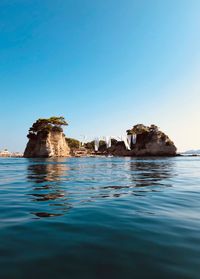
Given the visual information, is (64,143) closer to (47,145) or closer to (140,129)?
(47,145)

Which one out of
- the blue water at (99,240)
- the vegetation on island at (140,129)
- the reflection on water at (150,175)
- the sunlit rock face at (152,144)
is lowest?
the reflection on water at (150,175)

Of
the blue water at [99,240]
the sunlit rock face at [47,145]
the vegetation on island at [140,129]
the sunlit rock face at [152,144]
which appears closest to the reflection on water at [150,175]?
the blue water at [99,240]

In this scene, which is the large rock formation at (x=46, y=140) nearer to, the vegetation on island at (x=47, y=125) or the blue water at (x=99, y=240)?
the vegetation on island at (x=47, y=125)

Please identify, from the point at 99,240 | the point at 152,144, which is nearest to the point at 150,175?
the point at 99,240

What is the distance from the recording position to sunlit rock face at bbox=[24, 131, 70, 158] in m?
81.5

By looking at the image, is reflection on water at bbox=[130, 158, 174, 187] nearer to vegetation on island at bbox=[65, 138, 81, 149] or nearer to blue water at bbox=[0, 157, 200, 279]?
blue water at bbox=[0, 157, 200, 279]

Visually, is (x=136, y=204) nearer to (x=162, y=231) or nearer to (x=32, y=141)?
(x=162, y=231)

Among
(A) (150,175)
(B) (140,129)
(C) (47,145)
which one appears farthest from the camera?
(B) (140,129)

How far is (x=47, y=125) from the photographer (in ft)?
281

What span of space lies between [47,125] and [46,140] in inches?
284

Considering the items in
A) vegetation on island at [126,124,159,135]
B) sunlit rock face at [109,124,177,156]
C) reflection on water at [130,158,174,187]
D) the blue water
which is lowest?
reflection on water at [130,158,174,187]

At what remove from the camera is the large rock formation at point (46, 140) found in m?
81.9

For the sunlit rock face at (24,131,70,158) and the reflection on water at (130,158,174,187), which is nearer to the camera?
the reflection on water at (130,158,174,187)

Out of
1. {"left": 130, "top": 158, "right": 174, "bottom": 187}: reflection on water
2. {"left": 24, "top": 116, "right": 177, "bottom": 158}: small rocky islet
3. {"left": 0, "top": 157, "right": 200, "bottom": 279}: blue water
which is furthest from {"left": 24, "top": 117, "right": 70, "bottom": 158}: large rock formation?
{"left": 0, "top": 157, "right": 200, "bottom": 279}: blue water
